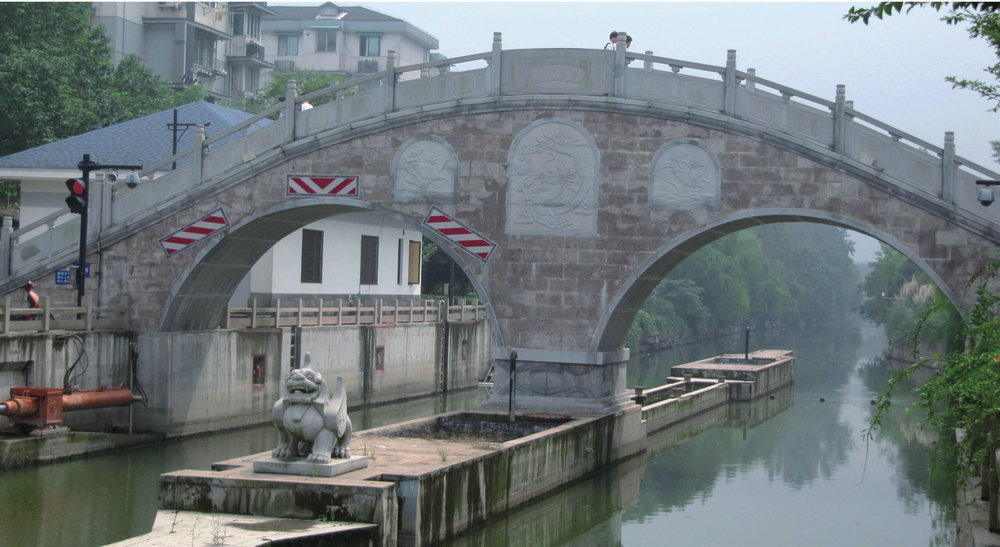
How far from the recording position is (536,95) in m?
23.6

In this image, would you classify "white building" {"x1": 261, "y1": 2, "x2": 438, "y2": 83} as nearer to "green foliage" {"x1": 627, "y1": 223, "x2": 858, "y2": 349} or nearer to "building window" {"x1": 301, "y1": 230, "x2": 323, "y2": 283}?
"green foliage" {"x1": 627, "y1": 223, "x2": 858, "y2": 349}

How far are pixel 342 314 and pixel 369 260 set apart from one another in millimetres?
5268

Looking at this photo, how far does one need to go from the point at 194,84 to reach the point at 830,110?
49130 millimetres

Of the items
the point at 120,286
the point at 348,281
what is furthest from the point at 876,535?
→ the point at 348,281

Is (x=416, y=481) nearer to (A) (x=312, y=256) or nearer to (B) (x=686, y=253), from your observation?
(B) (x=686, y=253)

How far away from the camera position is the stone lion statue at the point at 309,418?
14273 mm

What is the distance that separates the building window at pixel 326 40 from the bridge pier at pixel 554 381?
63.1 metres

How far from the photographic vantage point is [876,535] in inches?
754

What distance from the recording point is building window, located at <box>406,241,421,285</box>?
1667 inches

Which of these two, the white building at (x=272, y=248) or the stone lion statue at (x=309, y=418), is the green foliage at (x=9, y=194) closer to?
the white building at (x=272, y=248)

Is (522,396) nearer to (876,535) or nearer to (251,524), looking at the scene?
(876,535)

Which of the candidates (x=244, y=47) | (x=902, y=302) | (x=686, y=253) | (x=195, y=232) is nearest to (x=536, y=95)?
(x=686, y=253)

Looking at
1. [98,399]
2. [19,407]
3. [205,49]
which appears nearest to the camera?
[19,407]

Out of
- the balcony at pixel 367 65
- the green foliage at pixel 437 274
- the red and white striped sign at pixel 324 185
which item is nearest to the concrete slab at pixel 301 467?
the red and white striped sign at pixel 324 185
